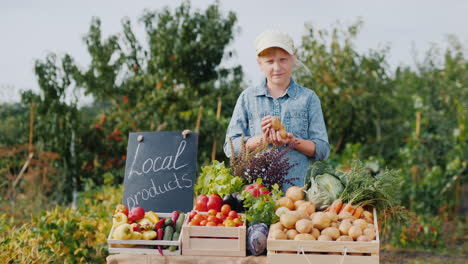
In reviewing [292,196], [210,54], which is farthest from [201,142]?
[292,196]

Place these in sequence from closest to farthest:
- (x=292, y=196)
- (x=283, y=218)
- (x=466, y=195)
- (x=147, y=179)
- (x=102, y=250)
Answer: (x=283, y=218) → (x=292, y=196) → (x=147, y=179) → (x=102, y=250) → (x=466, y=195)

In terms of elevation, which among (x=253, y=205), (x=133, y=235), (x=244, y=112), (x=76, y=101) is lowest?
(x=133, y=235)

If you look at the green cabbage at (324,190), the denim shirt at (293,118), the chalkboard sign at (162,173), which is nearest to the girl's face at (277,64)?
the denim shirt at (293,118)

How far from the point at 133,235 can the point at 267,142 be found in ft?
3.00

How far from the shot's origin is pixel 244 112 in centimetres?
343

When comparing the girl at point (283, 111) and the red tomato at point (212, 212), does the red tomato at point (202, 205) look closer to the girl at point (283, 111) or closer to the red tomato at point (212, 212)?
the red tomato at point (212, 212)

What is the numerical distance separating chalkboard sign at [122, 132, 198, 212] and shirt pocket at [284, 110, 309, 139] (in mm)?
575

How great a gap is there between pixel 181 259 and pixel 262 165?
0.73 meters

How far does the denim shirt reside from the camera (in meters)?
3.28

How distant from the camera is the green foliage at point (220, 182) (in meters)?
2.82

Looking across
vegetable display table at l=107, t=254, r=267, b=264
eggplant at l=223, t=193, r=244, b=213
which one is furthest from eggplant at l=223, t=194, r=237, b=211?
vegetable display table at l=107, t=254, r=267, b=264

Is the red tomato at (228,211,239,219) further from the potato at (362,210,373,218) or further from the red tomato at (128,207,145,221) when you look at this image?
the potato at (362,210,373,218)

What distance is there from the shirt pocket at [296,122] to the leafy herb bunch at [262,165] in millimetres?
318

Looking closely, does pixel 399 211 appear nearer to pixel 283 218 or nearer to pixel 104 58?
pixel 283 218
